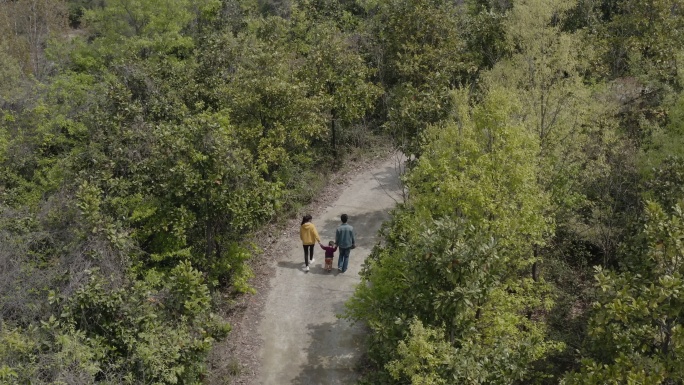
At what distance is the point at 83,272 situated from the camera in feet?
42.5

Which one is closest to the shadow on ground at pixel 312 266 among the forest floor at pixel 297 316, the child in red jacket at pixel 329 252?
the forest floor at pixel 297 316

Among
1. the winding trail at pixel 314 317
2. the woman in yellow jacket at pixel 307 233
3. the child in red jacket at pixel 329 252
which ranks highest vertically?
the woman in yellow jacket at pixel 307 233

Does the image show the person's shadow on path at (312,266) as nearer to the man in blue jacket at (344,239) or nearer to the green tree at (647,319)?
the man in blue jacket at (344,239)

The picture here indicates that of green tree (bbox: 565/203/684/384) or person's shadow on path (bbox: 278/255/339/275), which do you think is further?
person's shadow on path (bbox: 278/255/339/275)

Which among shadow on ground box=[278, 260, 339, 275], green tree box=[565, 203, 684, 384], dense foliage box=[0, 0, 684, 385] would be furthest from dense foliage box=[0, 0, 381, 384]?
green tree box=[565, 203, 684, 384]

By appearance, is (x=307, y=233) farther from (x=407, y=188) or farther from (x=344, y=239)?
(x=407, y=188)

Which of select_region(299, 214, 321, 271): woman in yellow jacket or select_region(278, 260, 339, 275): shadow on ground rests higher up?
select_region(299, 214, 321, 271): woman in yellow jacket

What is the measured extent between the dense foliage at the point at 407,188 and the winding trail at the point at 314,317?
46.0 inches

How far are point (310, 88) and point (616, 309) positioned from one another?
15.8m

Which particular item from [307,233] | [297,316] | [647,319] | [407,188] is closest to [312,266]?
[307,233]

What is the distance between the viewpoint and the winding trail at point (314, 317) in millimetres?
14398

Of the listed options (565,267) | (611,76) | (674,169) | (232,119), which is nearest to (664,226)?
(674,169)

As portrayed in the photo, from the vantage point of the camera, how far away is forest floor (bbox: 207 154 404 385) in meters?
14.4

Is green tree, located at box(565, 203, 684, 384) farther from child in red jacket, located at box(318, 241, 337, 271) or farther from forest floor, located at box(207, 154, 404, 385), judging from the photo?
child in red jacket, located at box(318, 241, 337, 271)
